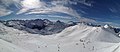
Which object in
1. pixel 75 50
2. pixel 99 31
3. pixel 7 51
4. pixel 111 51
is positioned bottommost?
pixel 99 31

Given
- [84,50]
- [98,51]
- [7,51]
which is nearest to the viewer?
[7,51]

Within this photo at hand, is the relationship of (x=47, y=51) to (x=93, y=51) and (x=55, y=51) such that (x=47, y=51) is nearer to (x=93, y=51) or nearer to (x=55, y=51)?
(x=55, y=51)

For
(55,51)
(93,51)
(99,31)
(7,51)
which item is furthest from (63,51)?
(99,31)

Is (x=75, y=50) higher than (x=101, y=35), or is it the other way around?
(x=75, y=50)

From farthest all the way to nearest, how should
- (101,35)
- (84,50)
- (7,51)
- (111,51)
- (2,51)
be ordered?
(101,35) → (84,50) → (111,51) → (7,51) → (2,51)

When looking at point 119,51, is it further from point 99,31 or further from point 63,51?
point 99,31

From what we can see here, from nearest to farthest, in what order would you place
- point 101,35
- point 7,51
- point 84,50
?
point 7,51, point 84,50, point 101,35

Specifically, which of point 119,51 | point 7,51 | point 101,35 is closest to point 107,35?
point 101,35

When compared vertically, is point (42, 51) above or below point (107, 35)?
above

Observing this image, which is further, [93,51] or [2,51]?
[93,51]
